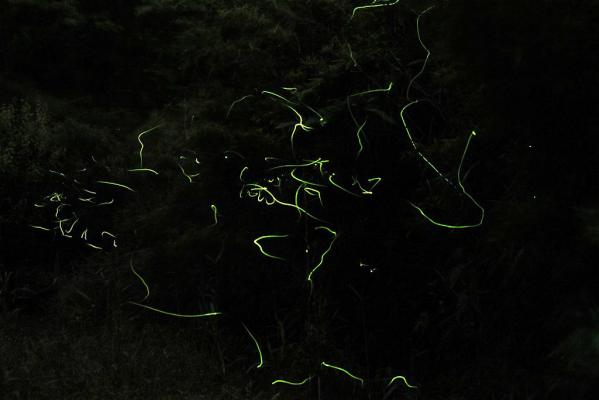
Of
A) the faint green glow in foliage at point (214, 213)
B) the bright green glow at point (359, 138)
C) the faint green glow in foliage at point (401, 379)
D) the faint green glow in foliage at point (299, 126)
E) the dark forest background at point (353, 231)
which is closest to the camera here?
the dark forest background at point (353, 231)

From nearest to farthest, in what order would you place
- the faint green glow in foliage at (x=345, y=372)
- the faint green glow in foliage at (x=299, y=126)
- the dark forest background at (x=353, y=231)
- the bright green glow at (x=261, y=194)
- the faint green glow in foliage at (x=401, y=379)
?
1. the dark forest background at (x=353, y=231)
2. the faint green glow in foliage at (x=345, y=372)
3. the faint green glow in foliage at (x=401, y=379)
4. the faint green glow in foliage at (x=299, y=126)
5. the bright green glow at (x=261, y=194)

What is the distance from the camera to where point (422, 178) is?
6301 millimetres

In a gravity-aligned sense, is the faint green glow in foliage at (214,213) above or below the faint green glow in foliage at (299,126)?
below

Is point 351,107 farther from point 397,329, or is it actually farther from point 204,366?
point 204,366

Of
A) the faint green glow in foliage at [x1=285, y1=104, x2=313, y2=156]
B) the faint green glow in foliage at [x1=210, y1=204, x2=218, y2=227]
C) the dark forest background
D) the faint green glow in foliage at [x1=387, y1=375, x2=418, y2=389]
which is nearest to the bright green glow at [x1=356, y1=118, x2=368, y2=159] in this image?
the dark forest background

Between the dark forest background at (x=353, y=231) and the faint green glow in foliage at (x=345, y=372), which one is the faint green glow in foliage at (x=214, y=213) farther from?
the faint green glow in foliage at (x=345, y=372)

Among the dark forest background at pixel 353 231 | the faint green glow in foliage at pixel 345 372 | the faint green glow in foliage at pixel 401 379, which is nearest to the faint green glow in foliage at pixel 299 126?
the dark forest background at pixel 353 231

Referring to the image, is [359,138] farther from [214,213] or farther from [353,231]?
[214,213]

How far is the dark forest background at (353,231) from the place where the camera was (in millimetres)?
4188

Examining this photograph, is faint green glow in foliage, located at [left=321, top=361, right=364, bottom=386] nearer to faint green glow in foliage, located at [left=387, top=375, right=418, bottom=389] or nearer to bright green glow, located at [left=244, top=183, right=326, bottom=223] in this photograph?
faint green glow in foliage, located at [left=387, top=375, right=418, bottom=389]

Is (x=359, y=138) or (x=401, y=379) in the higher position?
(x=359, y=138)

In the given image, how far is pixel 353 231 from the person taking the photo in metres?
→ 6.68

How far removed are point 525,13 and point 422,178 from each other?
2.44m

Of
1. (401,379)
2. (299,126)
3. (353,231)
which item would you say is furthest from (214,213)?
(401,379)
